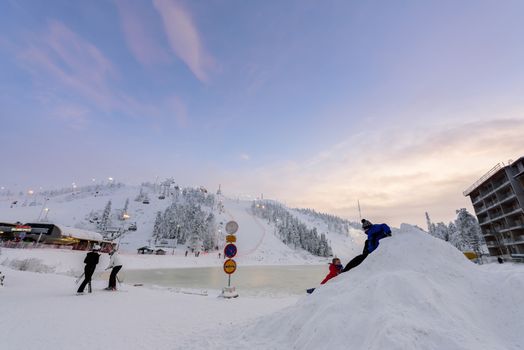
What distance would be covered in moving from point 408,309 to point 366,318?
0.58m

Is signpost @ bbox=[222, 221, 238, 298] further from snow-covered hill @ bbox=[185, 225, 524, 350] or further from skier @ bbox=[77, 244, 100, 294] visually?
snow-covered hill @ bbox=[185, 225, 524, 350]

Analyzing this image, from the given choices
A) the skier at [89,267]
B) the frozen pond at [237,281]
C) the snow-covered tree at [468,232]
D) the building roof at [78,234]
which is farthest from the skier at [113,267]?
the snow-covered tree at [468,232]

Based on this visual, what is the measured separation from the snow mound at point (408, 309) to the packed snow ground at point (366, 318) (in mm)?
14

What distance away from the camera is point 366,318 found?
12.1ft

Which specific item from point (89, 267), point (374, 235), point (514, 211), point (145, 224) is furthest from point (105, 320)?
point (145, 224)

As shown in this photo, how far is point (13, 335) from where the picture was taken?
16.4 feet

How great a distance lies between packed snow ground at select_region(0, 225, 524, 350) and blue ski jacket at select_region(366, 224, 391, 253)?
0.69 metres

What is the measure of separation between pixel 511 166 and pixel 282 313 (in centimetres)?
5793

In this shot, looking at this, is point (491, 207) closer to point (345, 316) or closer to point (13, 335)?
point (345, 316)

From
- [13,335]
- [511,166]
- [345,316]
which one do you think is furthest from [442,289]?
[511,166]

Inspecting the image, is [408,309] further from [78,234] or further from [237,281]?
[78,234]

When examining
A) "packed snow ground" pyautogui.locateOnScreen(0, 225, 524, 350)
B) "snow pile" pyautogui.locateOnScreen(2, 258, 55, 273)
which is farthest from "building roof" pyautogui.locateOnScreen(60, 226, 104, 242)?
"packed snow ground" pyautogui.locateOnScreen(0, 225, 524, 350)

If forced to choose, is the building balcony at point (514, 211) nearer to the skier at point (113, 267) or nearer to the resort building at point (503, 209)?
the resort building at point (503, 209)

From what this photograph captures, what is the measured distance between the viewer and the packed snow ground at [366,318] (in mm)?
3307
